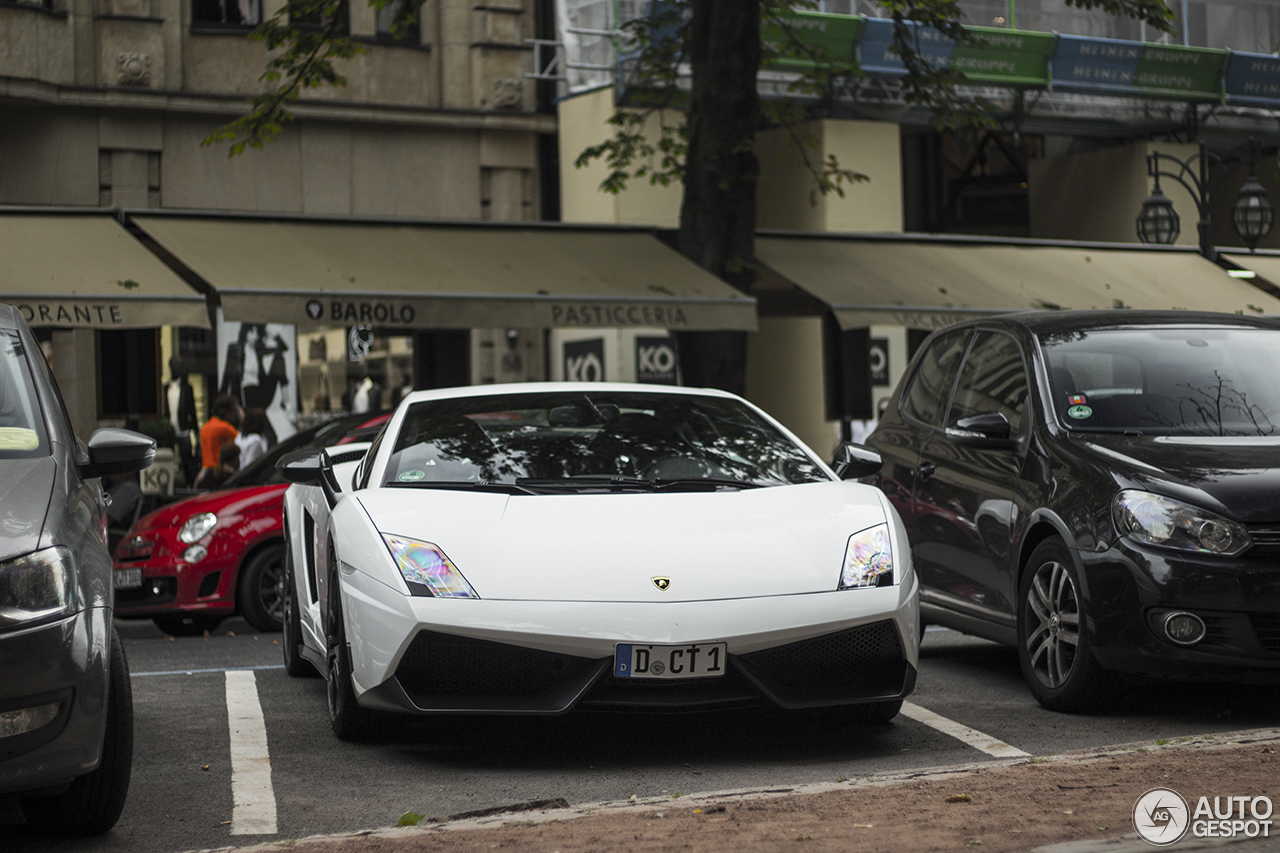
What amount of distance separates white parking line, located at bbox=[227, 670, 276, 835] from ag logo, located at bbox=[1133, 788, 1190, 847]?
2488 millimetres

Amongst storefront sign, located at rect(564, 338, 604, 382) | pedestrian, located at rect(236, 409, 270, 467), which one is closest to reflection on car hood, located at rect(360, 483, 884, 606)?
pedestrian, located at rect(236, 409, 270, 467)

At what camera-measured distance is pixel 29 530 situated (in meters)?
4.40

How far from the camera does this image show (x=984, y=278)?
19297mm

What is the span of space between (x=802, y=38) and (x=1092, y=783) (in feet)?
53.3

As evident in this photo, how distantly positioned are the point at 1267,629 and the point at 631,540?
95.4 inches

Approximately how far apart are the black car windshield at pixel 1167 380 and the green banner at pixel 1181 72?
1689cm

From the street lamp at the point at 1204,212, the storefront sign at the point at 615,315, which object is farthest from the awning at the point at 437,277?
the street lamp at the point at 1204,212

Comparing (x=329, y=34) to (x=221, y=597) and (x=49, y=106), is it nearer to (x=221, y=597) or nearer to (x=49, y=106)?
(x=49, y=106)

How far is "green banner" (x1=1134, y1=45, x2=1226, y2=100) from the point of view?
23.4m

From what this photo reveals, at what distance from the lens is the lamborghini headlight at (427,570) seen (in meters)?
5.55

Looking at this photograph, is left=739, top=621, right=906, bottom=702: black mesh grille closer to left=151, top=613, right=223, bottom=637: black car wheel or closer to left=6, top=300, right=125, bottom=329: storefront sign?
left=151, top=613, right=223, bottom=637: black car wheel

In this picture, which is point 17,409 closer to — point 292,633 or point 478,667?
point 478,667

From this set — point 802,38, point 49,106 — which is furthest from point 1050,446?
point 49,106

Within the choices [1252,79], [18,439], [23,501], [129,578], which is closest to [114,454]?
[18,439]
